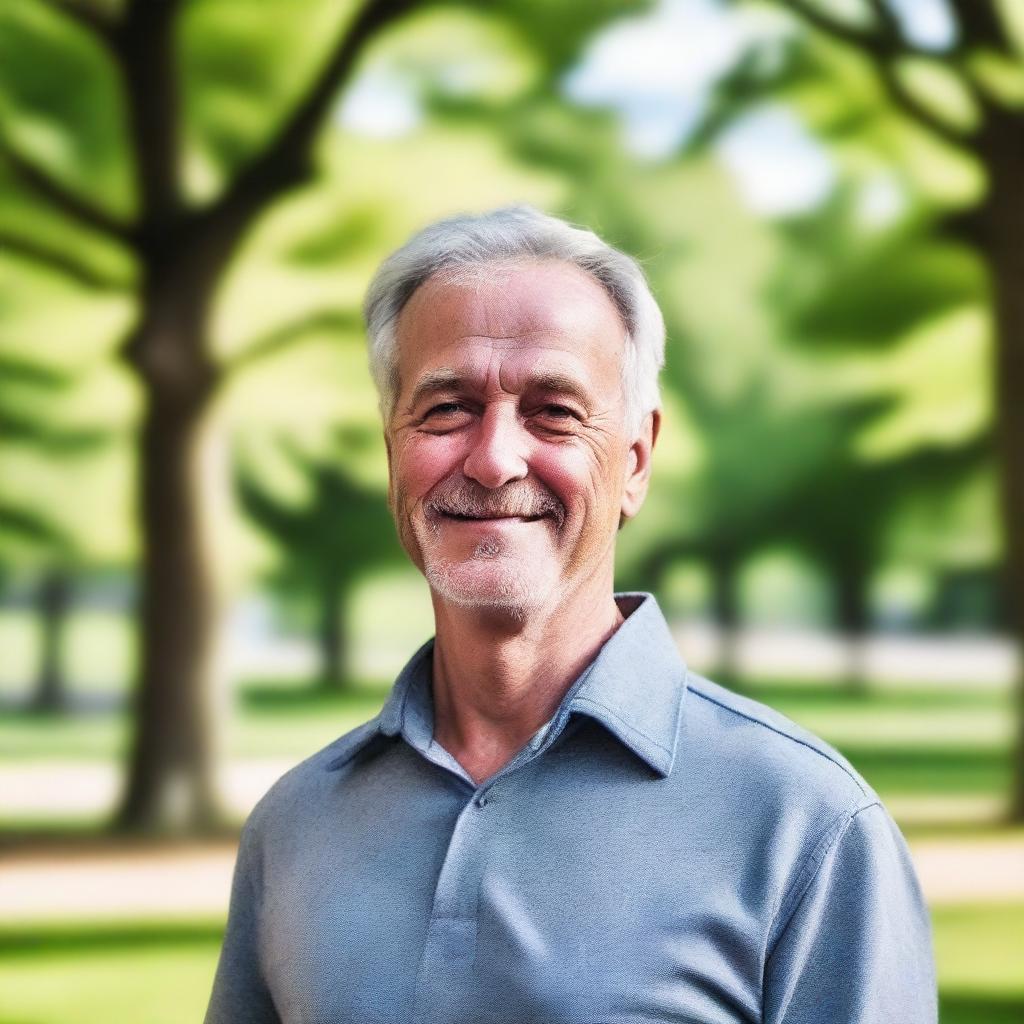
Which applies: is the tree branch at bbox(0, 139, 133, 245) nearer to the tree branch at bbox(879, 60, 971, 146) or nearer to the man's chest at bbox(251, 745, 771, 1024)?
the tree branch at bbox(879, 60, 971, 146)

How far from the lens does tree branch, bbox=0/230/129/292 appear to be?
27.1 ft

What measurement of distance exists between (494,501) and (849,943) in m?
0.48

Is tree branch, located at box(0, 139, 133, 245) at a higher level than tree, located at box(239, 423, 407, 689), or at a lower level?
higher

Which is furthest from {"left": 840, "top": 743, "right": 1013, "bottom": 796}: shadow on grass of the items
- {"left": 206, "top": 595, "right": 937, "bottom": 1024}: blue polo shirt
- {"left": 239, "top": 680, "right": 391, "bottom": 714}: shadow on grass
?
{"left": 206, "top": 595, "right": 937, "bottom": 1024}: blue polo shirt

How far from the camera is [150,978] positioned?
592 centimetres

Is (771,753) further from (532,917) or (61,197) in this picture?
(61,197)

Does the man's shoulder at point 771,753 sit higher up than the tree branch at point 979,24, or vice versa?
the tree branch at point 979,24

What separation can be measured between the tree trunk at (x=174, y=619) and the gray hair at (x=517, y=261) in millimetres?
6278

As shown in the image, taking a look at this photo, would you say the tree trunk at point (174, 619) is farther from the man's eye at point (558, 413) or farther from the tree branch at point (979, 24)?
the man's eye at point (558, 413)

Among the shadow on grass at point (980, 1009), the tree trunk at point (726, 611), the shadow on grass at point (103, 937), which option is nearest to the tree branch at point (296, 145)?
the shadow on grass at point (103, 937)

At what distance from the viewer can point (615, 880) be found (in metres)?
1.26

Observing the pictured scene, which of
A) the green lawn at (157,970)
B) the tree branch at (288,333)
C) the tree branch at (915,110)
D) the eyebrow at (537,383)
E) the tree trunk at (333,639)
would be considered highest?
the tree branch at (915,110)

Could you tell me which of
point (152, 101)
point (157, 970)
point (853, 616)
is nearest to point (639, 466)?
point (157, 970)

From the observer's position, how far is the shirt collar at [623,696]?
1321mm
